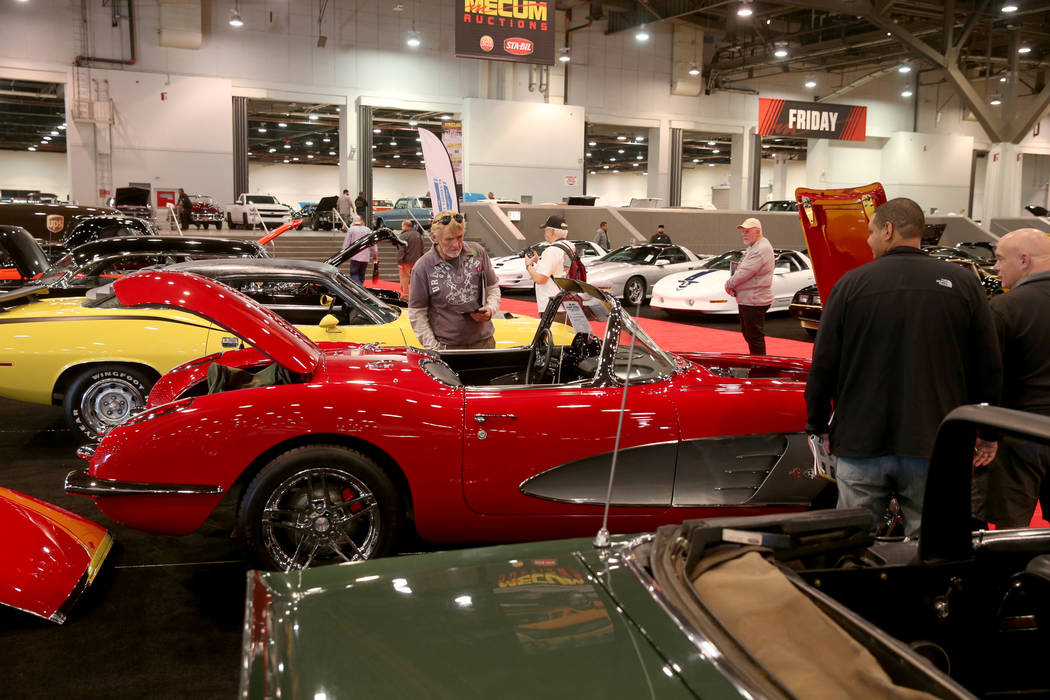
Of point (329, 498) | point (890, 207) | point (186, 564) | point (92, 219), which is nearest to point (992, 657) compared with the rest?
point (890, 207)

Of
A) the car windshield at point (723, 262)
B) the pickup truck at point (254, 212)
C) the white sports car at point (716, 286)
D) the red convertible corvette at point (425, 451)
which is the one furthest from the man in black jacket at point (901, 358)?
the pickup truck at point (254, 212)

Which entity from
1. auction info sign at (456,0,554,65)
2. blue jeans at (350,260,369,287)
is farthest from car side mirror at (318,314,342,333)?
auction info sign at (456,0,554,65)

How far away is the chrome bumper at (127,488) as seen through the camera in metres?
3.63

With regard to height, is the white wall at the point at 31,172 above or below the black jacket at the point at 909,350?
above

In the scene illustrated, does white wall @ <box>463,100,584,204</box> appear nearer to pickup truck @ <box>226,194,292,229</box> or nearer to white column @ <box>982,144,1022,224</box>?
pickup truck @ <box>226,194,292,229</box>

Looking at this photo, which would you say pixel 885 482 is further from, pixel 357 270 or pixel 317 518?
pixel 357 270

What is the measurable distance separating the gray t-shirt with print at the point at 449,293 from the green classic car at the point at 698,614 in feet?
11.5

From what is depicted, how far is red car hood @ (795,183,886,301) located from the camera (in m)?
7.82

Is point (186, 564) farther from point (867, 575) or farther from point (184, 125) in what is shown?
point (184, 125)

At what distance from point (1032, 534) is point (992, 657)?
0.36m

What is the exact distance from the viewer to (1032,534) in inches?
87.6

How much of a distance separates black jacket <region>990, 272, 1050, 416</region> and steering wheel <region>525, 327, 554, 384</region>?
2358mm

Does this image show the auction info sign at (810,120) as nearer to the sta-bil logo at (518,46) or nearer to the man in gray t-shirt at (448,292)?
the sta-bil logo at (518,46)

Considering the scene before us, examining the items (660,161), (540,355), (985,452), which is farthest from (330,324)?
(660,161)
